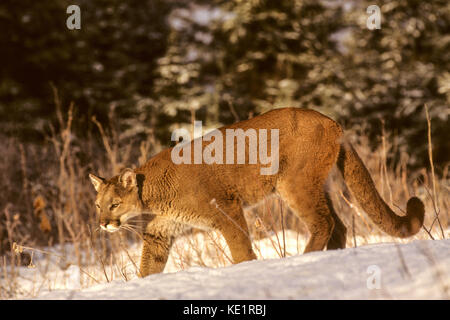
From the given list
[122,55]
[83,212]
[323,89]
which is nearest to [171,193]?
[83,212]

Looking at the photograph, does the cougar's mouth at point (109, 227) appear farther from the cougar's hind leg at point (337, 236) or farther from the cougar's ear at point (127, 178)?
the cougar's hind leg at point (337, 236)

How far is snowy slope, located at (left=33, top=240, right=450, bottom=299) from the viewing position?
6.09 feet

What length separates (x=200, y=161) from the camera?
3.92 meters

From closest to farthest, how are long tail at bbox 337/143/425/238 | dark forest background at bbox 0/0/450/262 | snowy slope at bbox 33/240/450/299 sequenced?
snowy slope at bbox 33/240/450/299
long tail at bbox 337/143/425/238
dark forest background at bbox 0/0/450/262

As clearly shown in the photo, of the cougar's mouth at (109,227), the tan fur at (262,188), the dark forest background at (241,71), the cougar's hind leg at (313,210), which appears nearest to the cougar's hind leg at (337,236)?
the tan fur at (262,188)

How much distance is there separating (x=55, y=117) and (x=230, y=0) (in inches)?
268

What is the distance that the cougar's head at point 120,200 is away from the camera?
3900mm

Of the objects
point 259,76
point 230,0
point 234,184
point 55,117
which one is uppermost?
point 230,0

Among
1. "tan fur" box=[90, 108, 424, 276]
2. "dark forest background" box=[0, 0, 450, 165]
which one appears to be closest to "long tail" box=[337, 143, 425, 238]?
"tan fur" box=[90, 108, 424, 276]

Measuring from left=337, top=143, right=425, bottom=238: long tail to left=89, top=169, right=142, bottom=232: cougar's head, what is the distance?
1801 mm

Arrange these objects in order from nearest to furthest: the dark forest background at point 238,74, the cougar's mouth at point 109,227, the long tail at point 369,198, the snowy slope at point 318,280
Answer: the snowy slope at point 318,280 → the long tail at point 369,198 → the cougar's mouth at point 109,227 → the dark forest background at point 238,74

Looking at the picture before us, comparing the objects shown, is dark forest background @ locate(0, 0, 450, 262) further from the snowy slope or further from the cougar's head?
the snowy slope
